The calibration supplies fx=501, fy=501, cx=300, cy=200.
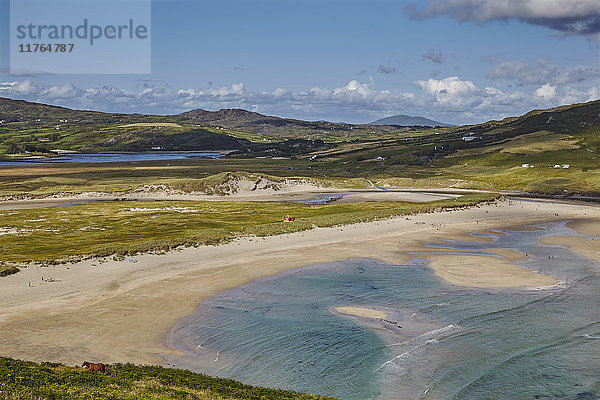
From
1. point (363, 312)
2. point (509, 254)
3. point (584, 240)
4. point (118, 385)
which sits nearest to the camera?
point (118, 385)

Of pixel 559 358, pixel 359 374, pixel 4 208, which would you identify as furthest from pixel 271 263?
pixel 4 208

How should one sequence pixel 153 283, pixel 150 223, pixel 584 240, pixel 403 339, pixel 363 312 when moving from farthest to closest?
pixel 150 223, pixel 584 240, pixel 153 283, pixel 363 312, pixel 403 339

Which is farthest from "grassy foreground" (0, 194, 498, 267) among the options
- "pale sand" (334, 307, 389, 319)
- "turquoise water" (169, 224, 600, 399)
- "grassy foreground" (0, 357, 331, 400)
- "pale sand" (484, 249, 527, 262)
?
"grassy foreground" (0, 357, 331, 400)

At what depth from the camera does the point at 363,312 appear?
4459 centimetres

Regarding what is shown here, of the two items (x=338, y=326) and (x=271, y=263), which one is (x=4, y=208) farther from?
(x=338, y=326)

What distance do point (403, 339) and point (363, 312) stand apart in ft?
21.6

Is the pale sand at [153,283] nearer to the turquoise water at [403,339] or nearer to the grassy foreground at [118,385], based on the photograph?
the turquoise water at [403,339]

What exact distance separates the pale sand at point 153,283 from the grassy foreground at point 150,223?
4.45 metres

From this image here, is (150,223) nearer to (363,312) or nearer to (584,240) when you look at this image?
(363,312)

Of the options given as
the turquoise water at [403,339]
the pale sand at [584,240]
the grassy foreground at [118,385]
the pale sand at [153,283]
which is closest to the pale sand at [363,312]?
the turquoise water at [403,339]

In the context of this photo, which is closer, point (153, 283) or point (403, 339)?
point (403, 339)

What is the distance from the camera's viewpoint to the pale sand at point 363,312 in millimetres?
43594

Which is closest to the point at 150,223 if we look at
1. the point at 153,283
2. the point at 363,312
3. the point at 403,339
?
the point at 153,283

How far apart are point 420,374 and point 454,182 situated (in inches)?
5859
